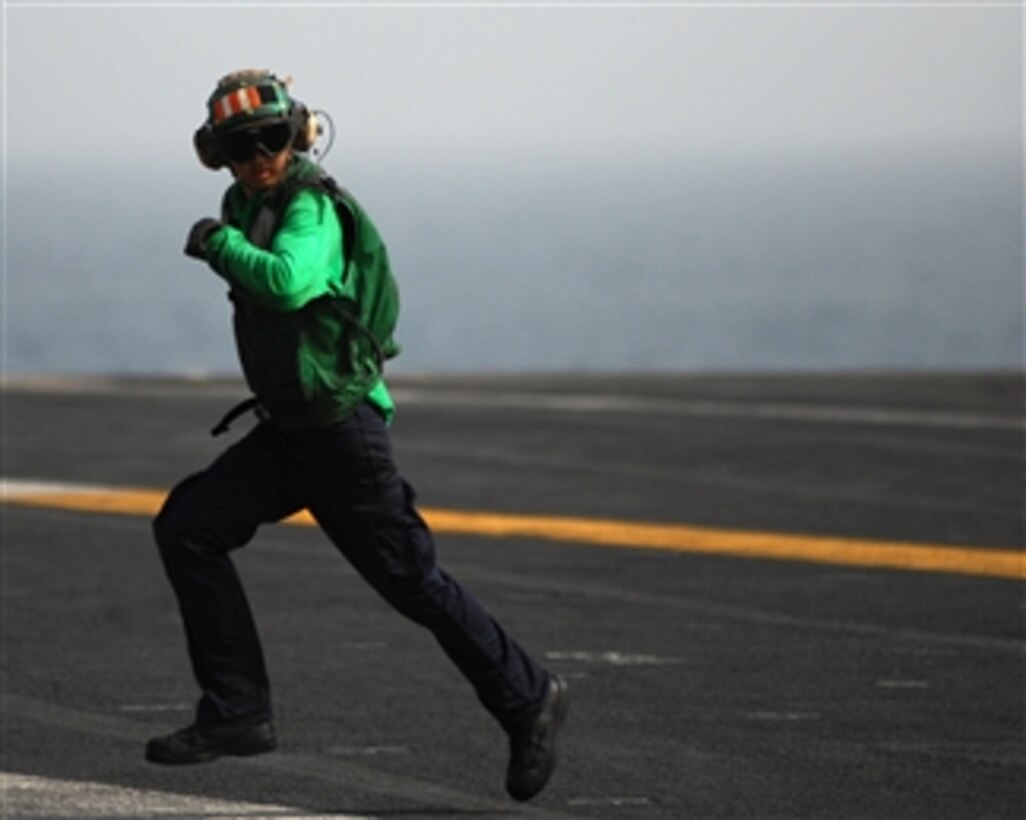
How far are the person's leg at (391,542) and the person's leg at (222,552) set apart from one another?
10 cm

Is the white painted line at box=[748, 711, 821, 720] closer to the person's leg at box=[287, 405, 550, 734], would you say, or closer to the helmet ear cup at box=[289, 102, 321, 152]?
the person's leg at box=[287, 405, 550, 734]

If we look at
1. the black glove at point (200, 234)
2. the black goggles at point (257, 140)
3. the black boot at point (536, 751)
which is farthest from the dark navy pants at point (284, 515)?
the black goggles at point (257, 140)

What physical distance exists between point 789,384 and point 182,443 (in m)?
5.11

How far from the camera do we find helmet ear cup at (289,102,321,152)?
592cm

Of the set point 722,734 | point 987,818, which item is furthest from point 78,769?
point 987,818

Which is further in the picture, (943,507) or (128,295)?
(128,295)

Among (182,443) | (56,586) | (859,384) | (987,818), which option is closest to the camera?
(987,818)

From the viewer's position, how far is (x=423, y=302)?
405 feet

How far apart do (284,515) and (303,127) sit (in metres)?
0.93

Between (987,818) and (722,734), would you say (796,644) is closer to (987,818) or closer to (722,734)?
(722,734)

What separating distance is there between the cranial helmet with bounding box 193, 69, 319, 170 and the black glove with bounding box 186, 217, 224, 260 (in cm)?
17

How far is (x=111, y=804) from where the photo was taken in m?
6.36

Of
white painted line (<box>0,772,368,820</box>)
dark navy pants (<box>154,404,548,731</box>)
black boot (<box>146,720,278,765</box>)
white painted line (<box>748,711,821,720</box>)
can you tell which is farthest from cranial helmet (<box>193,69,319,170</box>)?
white painted line (<box>748,711,821,720</box>)

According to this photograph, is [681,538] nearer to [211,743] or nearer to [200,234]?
[211,743]
